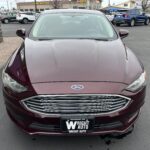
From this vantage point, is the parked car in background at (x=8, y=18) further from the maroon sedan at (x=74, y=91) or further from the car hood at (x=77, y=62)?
the maroon sedan at (x=74, y=91)

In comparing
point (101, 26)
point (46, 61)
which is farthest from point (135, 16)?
point (46, 61)

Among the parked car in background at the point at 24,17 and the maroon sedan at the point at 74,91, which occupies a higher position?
the maroon sedan at the point at 74,91

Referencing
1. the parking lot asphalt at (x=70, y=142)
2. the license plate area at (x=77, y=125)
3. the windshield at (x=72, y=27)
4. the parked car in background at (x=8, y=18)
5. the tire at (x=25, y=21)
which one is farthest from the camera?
the parked car in background at (x=8, y=18)

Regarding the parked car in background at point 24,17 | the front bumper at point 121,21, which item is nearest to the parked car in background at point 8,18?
the parked car in background at point 24,17

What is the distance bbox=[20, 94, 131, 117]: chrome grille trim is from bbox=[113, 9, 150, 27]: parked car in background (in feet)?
74.7

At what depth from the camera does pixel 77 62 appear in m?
3.35

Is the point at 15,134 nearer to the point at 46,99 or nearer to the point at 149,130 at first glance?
the point at 46,99

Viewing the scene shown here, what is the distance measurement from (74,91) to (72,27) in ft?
6.74

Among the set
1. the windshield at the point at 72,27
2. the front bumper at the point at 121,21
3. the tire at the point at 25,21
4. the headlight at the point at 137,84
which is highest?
the windshield at the point at 72,27

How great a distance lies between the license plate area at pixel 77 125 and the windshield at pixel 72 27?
5.85 ft

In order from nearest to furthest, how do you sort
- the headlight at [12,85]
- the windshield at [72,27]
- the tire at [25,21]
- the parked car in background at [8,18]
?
the headlight at [12,85] < the windshield at [72,27] < the tire at [25,21] < the parked car in background at [8,18]

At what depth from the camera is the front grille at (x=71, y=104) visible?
286 centimetres

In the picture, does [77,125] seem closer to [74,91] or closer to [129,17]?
[74,91]

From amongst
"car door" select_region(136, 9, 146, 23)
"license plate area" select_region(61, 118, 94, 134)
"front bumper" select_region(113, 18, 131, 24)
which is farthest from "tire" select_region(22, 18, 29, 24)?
"license plate area" select_region(61, 118, 94, 134)
